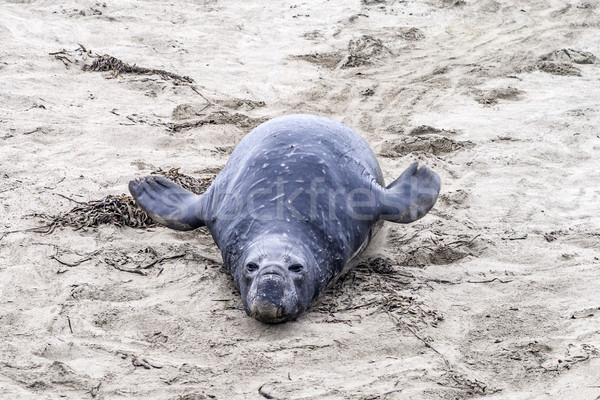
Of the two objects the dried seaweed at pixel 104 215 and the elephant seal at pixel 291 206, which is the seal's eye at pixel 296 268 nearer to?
the elephant seal at pixel 291 206

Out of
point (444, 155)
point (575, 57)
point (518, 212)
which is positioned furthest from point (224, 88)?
point (575, 57)

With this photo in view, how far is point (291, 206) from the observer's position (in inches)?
166

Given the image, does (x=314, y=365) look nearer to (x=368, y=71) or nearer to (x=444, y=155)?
(x=444, y=155)

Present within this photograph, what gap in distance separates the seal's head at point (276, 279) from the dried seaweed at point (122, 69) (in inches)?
177

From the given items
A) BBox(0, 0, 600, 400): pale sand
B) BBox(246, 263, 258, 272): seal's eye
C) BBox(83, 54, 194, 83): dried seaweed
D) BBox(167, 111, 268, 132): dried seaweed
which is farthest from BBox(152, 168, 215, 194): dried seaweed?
BBox(83, 54, 194, 83): dried seaweed

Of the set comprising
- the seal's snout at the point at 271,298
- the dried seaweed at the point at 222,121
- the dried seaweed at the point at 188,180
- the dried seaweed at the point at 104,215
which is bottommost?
the dried seaweed at the point at 222,121

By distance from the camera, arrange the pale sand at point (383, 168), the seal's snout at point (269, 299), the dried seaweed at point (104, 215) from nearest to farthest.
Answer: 1. the pale sand at point (383, 168)
2. the seal's snout at point (269, 299)
3. the dried seaweed at point (104, 215)

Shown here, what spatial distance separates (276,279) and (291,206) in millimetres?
639

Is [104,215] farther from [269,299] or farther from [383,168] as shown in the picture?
[383,168]

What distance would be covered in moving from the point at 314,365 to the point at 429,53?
703cm

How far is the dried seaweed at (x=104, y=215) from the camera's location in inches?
193

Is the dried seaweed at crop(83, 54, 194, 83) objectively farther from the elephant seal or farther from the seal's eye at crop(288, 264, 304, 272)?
the seal's eye at crop(288, 264, 304, 272)

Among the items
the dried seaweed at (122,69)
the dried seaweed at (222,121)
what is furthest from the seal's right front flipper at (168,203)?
the dried seaweed at (122,69)

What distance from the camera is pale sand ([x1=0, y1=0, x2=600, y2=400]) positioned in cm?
338
